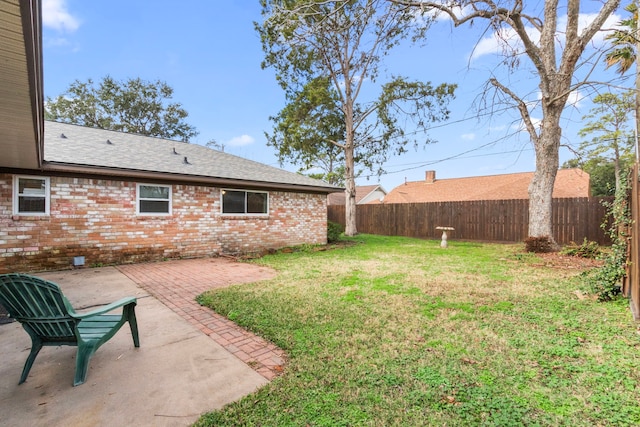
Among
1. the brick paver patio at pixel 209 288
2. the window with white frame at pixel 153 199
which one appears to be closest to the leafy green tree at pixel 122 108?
the window with white frame at pixel 153 199

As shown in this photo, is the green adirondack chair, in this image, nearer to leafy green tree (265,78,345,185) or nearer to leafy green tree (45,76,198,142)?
leafy green tree (265,78,345,185)

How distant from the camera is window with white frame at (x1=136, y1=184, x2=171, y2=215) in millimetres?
8039

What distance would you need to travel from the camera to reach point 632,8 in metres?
6.77

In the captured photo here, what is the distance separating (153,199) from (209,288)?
4433mm

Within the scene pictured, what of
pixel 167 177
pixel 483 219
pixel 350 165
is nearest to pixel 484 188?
pixel 483 219

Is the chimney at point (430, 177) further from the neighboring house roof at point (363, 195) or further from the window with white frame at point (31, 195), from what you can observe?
the window with white frame at point (31, 195)

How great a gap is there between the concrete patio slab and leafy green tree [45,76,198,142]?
26459 millimetres

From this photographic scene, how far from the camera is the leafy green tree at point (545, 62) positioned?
25.6ft

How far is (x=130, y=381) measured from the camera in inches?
95.8

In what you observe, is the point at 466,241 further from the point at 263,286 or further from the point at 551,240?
the point at 263,286

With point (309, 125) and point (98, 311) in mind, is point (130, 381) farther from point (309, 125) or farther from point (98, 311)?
point (309, 125)

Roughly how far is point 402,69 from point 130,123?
76.4 feet

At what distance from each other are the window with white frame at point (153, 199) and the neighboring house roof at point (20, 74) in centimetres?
362

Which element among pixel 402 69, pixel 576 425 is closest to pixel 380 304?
pixel 576 425
